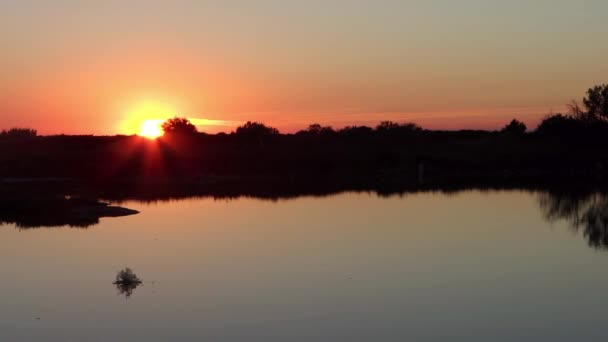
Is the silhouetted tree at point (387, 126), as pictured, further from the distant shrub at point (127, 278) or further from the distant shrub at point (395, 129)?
the distant shrub at point (127, 278)

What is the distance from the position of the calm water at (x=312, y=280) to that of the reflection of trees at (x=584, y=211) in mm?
394

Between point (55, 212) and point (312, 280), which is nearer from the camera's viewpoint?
point (312, 280)

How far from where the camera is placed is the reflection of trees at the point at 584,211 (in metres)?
24.6

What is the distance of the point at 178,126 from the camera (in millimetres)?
104438

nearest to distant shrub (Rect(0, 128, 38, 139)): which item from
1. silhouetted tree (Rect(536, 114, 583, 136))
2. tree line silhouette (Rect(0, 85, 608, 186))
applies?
tree line silhouette (Rect(0, 85, 608, 186))

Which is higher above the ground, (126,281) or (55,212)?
(55,212)

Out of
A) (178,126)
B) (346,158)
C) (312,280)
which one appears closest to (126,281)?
(312,280)

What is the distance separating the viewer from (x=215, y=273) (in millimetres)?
18469

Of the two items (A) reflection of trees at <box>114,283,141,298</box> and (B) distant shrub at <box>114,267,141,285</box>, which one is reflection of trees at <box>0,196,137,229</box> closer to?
(B) distant shrub at <box>114,267,141,285</box>

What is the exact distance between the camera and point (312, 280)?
17.3 m

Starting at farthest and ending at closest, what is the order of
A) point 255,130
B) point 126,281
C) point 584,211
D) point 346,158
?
point 255,130
point 346,158
point 584,211
point 126,281

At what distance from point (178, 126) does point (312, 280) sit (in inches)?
3504

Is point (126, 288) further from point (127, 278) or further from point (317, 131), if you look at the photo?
point (317, 131)

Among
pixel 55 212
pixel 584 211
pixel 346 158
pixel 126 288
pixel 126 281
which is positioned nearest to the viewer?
A: pixel 126 288
